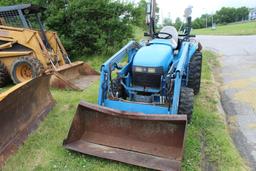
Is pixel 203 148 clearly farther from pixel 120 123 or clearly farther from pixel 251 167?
Result: pixel 120 123

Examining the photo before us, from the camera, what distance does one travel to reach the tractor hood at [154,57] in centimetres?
448

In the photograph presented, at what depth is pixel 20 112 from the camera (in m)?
4.21

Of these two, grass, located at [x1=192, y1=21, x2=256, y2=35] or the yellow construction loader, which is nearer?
the yellow construction loader

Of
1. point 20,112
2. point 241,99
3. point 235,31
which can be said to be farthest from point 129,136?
point 235,31

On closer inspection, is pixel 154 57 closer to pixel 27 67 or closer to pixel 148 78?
pixel 148 78

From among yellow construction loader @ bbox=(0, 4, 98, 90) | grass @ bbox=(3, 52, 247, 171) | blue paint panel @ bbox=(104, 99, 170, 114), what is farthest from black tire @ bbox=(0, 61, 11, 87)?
blue paint panel @ bbox=(104, 99, 170, 114)

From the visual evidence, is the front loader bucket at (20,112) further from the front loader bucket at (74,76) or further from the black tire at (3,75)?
the black tire at (3,75)

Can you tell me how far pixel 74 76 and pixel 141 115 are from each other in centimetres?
445

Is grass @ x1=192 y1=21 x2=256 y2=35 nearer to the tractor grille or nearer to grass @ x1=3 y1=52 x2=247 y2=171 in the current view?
grass @ x1=3 y1=52 x2=247 y2=171

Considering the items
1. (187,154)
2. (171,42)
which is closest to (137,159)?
(187,154)

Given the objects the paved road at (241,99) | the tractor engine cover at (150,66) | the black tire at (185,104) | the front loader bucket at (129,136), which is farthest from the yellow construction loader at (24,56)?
the paved road at (241,99)

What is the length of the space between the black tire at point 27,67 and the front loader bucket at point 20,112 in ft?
6.00

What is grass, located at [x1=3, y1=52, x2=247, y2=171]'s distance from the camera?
360 centimetres

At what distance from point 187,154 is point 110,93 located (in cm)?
150
